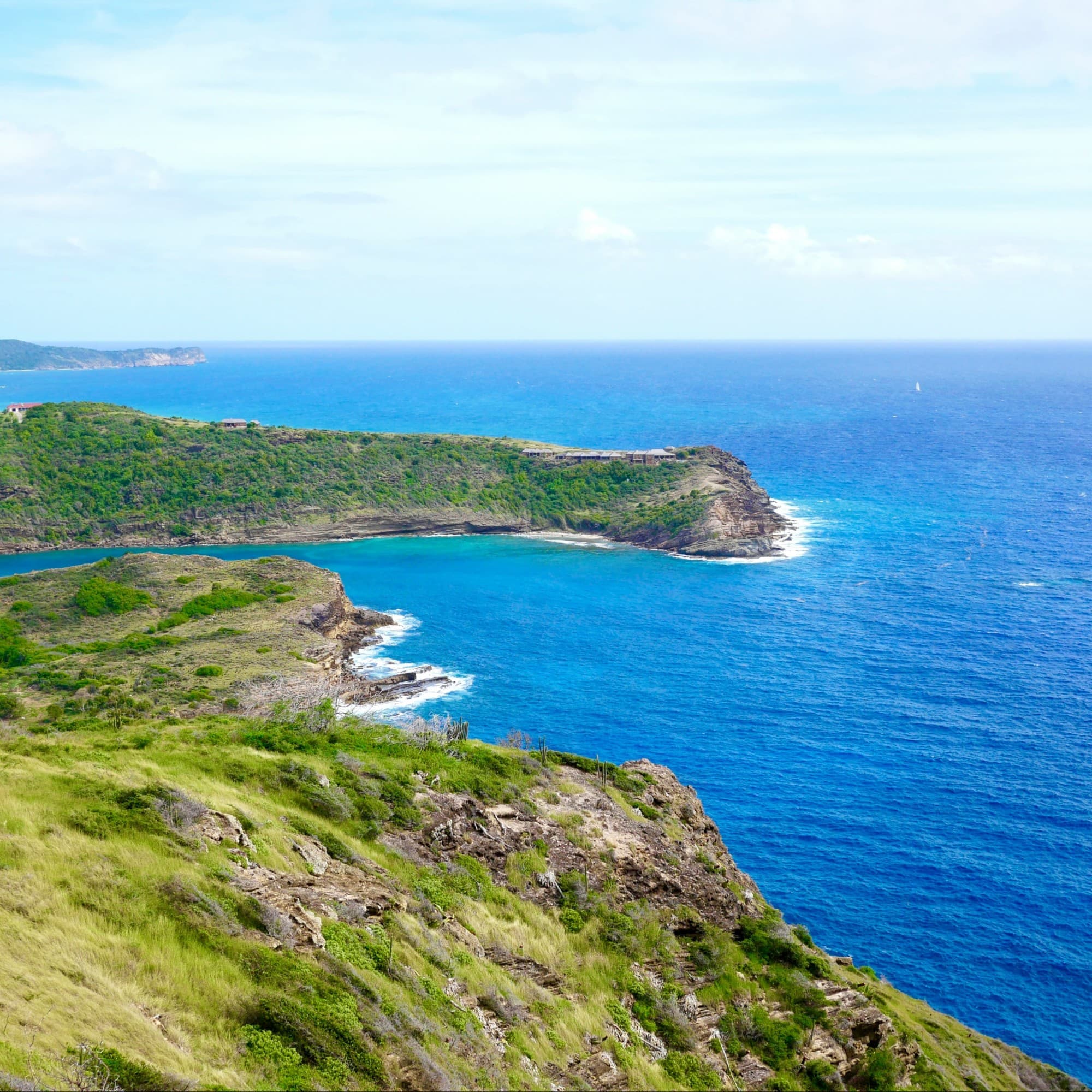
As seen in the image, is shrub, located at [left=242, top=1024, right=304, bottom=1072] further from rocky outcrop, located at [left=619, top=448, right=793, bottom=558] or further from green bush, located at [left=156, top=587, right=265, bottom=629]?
rocky outcrop, located at [left=619, top=448, right=793, bottom=558]

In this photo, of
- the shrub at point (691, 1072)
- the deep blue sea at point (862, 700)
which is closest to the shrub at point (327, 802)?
the shrub at point (691, 1072)

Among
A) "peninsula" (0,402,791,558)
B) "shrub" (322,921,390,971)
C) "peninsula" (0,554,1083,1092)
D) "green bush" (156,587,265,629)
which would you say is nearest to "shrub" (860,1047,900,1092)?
"peninsula" (0,554,1083,1092)

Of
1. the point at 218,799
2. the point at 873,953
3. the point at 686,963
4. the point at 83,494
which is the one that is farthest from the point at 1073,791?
the point at 83,494

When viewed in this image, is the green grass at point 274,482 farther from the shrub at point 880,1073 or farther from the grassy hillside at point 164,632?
the shrub at point 880,1073

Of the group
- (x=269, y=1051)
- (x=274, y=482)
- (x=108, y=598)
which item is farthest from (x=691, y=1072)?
(x=274, y=482)

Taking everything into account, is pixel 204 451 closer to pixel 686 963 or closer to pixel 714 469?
pixel 714 469

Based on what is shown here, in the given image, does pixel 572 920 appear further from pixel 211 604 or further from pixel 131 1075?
pixel 211 604
